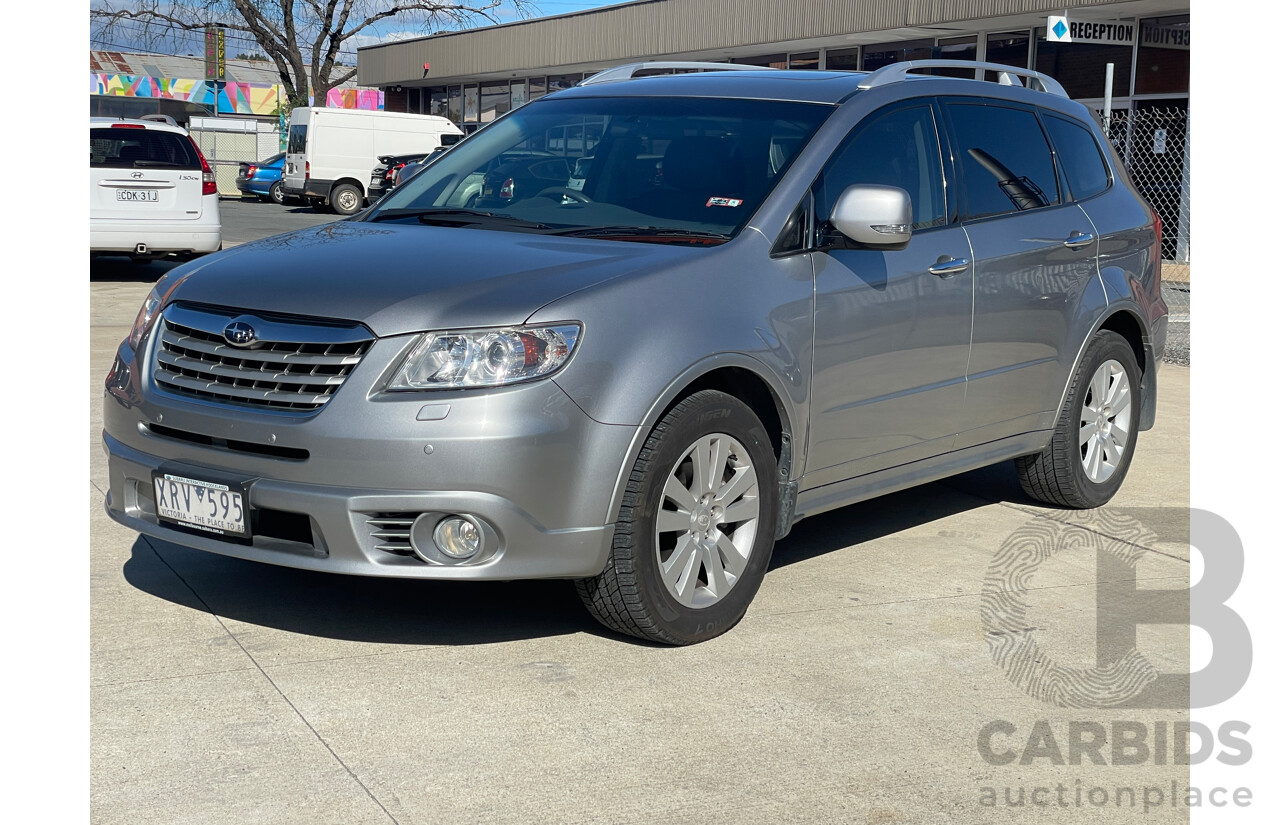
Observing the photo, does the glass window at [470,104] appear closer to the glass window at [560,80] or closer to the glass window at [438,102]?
the glass window at [438,102]

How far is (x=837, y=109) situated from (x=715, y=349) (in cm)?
125

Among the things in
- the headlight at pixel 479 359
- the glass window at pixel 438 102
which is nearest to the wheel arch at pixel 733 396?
the headlight at pixel 479 359

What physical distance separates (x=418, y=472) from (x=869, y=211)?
1.76m

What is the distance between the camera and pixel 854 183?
4.88 meters

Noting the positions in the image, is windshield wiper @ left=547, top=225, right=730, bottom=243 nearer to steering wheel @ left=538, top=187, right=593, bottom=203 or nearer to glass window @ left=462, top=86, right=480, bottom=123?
steering wheel @ left=538, top=187, right=593, bottom=203

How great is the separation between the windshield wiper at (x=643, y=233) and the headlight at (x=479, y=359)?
79 cm

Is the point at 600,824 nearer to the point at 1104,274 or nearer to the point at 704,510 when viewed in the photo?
the point at 704,510

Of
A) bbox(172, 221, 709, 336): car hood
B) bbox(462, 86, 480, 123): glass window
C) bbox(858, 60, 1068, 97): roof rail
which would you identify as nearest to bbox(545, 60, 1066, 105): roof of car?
bbox(858, 60, 1068, 97): roof rail

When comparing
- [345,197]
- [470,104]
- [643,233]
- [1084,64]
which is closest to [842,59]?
[1084,64]

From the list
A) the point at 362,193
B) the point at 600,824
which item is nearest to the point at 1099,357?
the point at 600,824

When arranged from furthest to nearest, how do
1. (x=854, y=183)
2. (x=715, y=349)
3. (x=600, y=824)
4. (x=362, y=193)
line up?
(x=362, y=193) → (x=854, y=183) → (x=715, y=349) → (x=600, y=824)

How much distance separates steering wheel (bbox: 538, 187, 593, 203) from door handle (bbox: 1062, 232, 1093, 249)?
219 cm

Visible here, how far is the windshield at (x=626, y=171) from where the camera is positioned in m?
4.67

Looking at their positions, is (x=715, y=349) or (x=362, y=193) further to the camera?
(x=362, y=193)
